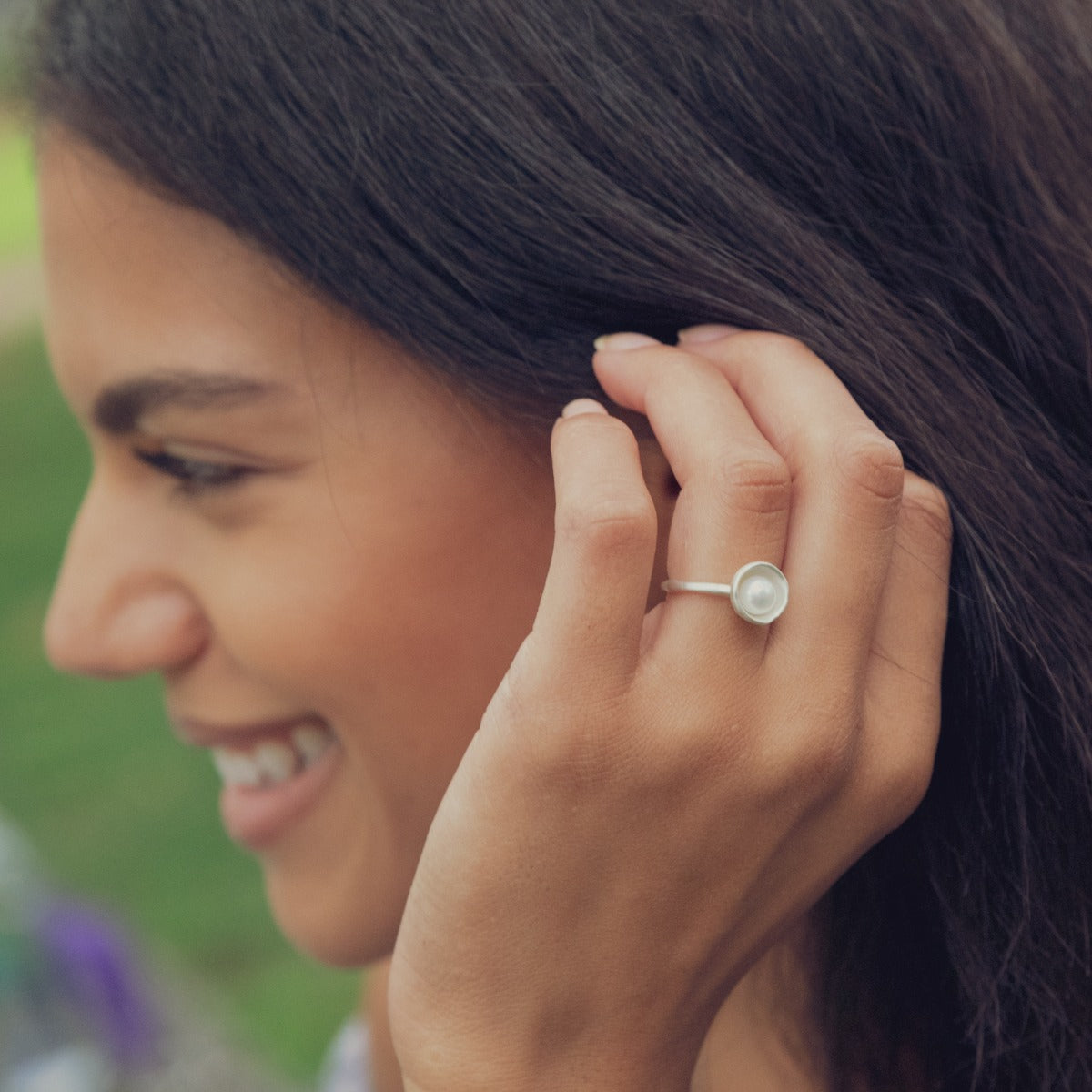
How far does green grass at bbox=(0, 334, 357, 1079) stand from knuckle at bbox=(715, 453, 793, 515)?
3.02 metres

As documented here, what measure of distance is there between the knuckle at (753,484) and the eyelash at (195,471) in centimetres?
57

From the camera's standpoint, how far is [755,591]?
48.3 inches

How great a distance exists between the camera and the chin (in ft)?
5.83

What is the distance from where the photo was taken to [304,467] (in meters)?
1.51

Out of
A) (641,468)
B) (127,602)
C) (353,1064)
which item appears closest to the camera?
(641,468)

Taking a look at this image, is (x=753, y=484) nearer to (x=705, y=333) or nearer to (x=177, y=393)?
(x=705, y=333)

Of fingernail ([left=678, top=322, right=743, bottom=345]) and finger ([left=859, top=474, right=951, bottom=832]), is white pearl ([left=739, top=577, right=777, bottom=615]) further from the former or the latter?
fingernail ([left=678, top=322, right=743, bottom=345])

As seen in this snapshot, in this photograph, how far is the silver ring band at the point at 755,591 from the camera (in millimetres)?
1218

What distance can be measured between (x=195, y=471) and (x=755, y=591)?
2.27 ft

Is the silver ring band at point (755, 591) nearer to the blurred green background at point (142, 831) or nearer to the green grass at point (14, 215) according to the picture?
the blurred green background at point (142, 831)

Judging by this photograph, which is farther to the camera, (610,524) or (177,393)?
(177,393)

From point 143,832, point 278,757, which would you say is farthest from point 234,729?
point 143,832

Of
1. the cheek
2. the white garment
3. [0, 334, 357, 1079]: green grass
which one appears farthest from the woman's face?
[0, 334, 357, 1079]: green grass

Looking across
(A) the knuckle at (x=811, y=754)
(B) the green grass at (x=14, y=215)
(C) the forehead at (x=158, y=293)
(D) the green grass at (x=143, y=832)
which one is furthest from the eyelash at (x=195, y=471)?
(B) the green grass at (x=14, y=215)
